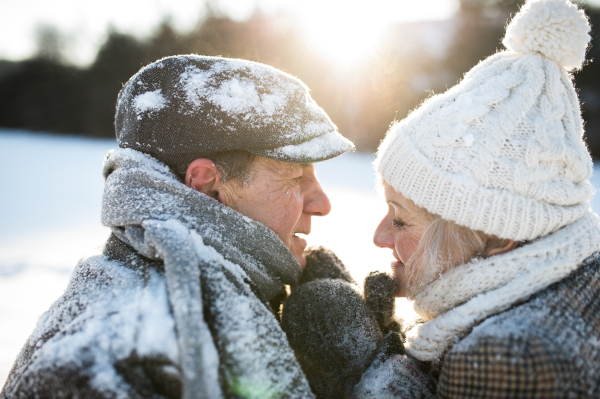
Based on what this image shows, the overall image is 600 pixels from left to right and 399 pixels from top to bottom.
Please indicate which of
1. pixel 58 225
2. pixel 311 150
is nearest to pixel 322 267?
pixel 311 150

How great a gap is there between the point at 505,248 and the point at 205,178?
1.24 m

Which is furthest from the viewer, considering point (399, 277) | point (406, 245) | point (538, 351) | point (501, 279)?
point (399, 277)

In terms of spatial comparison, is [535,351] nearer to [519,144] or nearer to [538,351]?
[538,351]

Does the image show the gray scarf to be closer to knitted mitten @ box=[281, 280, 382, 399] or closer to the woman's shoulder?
knitted mitten @ box=[281, 280, 382, 399]

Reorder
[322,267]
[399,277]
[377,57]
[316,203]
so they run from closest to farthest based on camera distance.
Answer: [399,277], [316,203], [322,267], [377,57]

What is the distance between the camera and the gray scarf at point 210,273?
1015 mm

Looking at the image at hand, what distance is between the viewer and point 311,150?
1.66 m

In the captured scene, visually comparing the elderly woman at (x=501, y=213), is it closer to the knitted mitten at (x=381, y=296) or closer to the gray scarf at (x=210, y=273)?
the knitted mitten at (x=381, y=296)

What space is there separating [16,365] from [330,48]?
6.82 metres

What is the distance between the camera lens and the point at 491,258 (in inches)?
54.1

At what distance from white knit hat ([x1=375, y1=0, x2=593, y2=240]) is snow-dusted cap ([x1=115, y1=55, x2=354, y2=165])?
0.51 metres

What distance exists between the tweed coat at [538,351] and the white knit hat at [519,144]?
0.75 feet

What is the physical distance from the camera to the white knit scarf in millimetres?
1271

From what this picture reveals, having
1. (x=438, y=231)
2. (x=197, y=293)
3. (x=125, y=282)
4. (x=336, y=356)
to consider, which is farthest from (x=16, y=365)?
(x=438, y=231)
